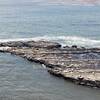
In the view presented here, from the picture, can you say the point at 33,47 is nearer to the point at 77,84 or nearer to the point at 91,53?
the point at 91,53

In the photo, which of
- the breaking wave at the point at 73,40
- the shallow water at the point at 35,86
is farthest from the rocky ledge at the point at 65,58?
the breaking wave at the point at 73,40

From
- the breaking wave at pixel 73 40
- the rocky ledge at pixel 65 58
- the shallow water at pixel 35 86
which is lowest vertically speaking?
the shallow water at pixel 35 86

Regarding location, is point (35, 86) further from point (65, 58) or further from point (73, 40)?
point (73, 40)

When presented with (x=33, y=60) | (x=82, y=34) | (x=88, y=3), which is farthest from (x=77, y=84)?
(x=88, y=3)

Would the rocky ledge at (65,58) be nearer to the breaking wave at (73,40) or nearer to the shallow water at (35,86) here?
the shallow water at (35,86)

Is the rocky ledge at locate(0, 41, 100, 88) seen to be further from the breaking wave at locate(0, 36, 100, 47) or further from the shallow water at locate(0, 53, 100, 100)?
the breaking wave at locate(0, 36, 100, 47)

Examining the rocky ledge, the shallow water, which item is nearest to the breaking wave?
the rocky ledge
